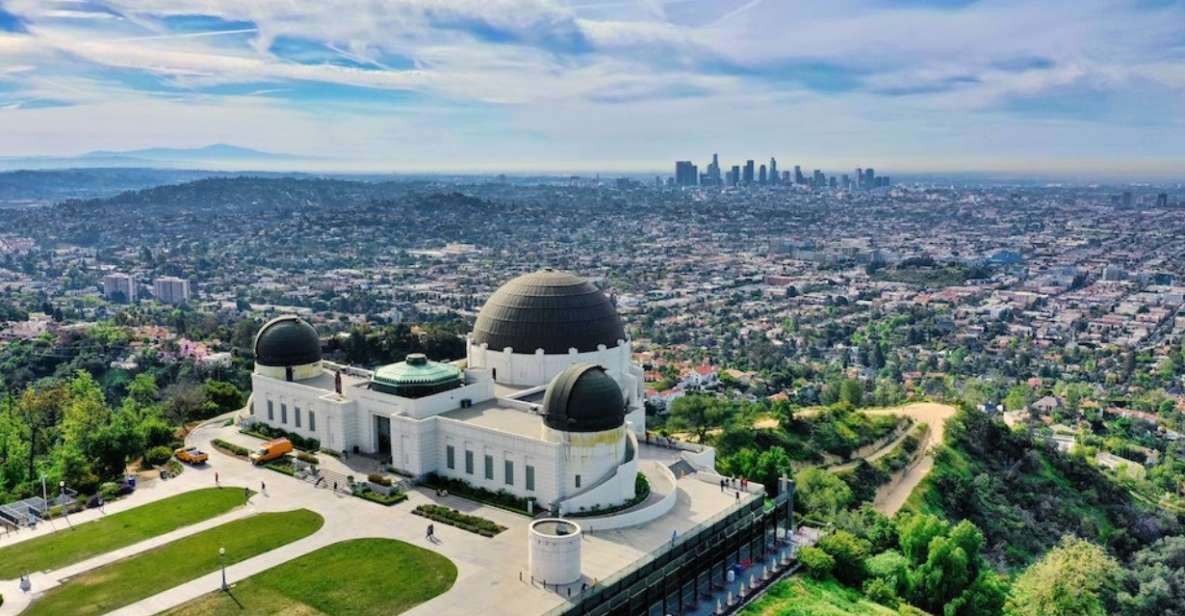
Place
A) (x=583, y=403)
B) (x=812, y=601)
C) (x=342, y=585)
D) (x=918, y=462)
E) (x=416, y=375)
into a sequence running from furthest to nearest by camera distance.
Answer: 1. (x=918, y=462)
2. (x=416, y=375)
3. (x=583, y=403)
4. (x=812, y=601)
5. (x=342, y=585)

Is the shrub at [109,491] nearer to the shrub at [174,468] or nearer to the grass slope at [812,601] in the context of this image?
the shrub at [174,468]

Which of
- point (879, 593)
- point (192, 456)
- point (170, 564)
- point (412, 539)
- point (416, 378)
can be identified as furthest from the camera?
point (192, 456)

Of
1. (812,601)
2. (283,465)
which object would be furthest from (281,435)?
(812,601)

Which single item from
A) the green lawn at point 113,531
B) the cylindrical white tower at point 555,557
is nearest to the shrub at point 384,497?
the green lawn at point 113,531

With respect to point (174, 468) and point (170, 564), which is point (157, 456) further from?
point (170, 564)

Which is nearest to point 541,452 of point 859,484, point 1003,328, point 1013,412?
point 859,484

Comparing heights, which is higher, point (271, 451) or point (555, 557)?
point (555, 557)

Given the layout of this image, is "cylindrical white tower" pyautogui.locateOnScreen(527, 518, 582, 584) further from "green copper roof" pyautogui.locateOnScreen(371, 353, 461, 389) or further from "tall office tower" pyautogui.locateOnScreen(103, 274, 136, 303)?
"tall office tower" pyautogui.locateOnScreen(103, 274, 136, 303)

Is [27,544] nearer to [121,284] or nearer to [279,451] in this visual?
[279,451]
